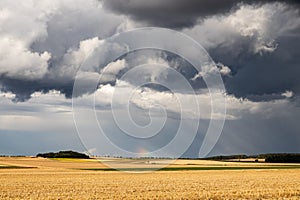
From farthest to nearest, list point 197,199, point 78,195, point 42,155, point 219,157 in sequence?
point 219,157
point 42,155
point 78,195
point 197,199

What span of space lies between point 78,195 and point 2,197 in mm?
5069

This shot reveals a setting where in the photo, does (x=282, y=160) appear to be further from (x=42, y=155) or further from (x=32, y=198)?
(x=32, y=198)

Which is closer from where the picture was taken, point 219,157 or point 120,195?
point 120,195

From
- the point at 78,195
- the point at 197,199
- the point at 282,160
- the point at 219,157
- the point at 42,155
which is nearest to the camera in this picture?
the point at 197,199

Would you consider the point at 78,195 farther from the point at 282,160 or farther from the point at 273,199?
the point at 282,160

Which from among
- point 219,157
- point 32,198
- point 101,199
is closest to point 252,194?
point 101,199

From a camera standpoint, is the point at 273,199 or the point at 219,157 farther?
the point at 219,157

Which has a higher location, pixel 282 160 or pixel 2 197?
pixel 282 160

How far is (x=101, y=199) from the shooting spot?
93.5 feet

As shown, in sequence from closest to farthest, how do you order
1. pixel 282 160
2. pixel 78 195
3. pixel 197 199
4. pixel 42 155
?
1. pixel 197 199
2. pixel 78 195
3. pixel 282 160
4. pixel 42 155

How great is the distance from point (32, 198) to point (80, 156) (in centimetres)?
13808

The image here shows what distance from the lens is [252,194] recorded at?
31.9 metres

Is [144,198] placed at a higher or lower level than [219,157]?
lower

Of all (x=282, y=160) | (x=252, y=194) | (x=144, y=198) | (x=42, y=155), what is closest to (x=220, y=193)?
(x=252, y=194)
